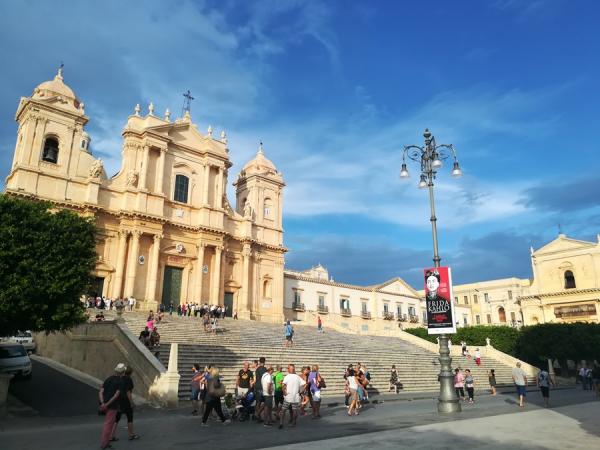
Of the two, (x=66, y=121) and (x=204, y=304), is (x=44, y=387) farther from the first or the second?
(x=66, y=121)

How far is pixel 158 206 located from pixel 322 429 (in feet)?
89.9

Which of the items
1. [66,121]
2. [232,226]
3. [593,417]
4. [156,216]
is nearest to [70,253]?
[593,417]

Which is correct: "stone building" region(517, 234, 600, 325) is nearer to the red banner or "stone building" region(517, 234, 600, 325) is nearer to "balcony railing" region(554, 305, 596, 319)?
"balcony railing" region(554, 305, 596, 319)

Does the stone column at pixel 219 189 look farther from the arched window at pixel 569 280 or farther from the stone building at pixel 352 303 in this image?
the arched window at pixel 569 280

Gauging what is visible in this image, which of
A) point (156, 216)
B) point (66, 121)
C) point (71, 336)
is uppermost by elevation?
point (66, 121)

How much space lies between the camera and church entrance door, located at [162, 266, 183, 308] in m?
35.5

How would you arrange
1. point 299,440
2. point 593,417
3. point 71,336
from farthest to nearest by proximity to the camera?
point 71,336
point 593,417
point 299,440

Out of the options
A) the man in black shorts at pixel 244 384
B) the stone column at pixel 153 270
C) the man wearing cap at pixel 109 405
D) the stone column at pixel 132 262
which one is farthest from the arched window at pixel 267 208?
the man wearing cap at pixel 109 405


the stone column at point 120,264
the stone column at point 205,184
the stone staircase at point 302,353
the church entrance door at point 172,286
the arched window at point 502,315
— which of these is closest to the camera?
the stone staircase at point 302,353

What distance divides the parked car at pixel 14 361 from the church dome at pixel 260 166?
29796 mm

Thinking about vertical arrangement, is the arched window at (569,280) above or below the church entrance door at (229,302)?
above

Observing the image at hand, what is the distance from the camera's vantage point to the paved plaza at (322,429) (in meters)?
8.91

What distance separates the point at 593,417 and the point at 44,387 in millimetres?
17129

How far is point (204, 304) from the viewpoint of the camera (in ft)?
119
